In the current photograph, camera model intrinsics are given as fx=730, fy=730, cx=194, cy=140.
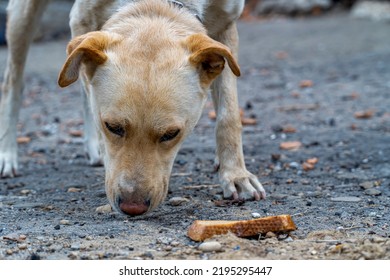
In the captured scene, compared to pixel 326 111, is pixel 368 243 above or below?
above

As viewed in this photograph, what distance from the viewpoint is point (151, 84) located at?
11.4ft

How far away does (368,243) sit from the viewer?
10.1ft

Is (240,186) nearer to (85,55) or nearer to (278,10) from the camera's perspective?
(85,55)

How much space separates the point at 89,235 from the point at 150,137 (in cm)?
55

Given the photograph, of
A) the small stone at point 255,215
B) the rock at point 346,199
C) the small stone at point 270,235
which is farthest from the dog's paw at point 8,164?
the small stone at point 270,235

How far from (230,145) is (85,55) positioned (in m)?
1.13

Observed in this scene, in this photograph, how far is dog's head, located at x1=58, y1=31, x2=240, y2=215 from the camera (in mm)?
3451

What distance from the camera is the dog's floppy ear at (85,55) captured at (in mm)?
3617

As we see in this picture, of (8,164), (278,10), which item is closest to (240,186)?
(8,164)

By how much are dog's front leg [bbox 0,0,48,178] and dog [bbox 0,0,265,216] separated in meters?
0.85

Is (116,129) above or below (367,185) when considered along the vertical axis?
above
